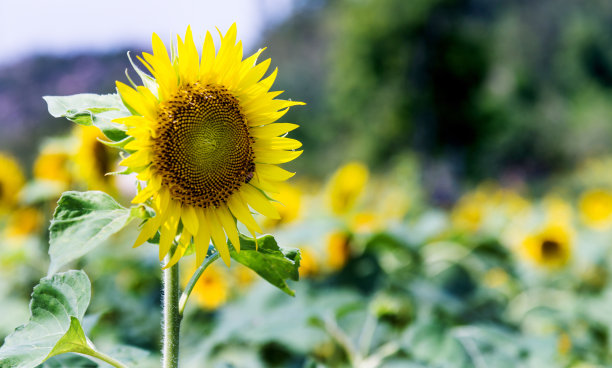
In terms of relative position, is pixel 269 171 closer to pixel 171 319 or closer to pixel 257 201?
pixel 257 201

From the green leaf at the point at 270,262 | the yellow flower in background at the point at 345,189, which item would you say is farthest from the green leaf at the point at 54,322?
the yellow flower in background at the point at 345,189

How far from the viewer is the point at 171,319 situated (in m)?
0.65

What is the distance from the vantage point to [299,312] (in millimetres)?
1208

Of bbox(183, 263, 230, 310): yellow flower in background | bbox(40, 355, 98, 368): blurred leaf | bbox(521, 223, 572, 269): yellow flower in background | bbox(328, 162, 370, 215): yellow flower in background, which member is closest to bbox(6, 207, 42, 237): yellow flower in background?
bbox(183, 263, 230, 310): yellow flower in background

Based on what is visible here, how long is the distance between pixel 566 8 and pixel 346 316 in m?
27.3

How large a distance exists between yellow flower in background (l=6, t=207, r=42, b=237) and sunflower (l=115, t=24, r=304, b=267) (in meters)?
1.62

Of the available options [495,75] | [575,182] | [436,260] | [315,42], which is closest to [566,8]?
[495,75]

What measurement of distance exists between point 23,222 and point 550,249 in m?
1.94

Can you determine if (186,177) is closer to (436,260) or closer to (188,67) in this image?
(188,67)

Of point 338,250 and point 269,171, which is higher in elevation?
point 338,250

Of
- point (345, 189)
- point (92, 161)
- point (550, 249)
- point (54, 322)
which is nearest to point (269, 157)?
point (54, 322)

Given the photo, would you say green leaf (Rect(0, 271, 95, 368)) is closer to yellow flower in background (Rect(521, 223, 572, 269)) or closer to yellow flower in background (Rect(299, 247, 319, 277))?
yellow flower in background (Rect(299, 247, 319, 277))

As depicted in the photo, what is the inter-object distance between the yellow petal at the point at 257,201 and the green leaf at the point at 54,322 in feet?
0.75

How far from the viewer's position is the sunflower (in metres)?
0.65
